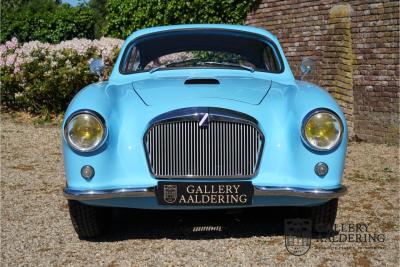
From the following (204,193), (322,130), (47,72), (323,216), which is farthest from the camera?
(47,72)

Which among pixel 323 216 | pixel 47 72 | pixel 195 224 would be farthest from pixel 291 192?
pixel 47 72

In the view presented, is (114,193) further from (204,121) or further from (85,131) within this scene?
(204,121)

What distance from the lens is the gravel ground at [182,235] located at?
382cm

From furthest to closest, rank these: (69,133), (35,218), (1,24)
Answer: (1,24), (35,218), (69,133)

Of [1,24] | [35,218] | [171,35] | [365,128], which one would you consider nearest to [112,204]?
[35,218]

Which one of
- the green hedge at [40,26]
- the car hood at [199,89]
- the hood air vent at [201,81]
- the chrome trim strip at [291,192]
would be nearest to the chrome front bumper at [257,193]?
the chrome trim strip at [291,192]

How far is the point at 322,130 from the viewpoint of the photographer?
3.81m

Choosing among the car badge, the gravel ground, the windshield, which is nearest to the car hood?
the car badge

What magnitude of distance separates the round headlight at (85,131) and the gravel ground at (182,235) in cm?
73

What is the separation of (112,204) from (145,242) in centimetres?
47

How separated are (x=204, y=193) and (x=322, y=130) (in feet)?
2.76

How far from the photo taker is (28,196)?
5.62m

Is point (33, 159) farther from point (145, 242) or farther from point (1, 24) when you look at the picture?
point (1, 24)

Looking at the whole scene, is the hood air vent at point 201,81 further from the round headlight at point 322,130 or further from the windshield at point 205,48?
the windshield at point 205,48
